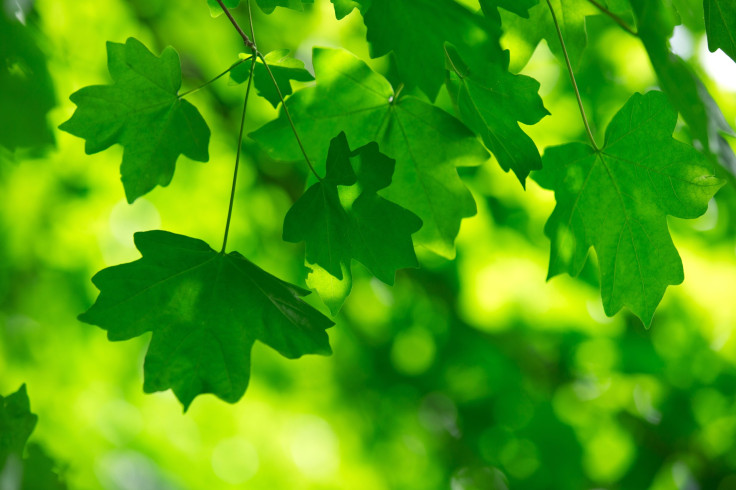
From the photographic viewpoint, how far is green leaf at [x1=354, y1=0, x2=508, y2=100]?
1.21 metres

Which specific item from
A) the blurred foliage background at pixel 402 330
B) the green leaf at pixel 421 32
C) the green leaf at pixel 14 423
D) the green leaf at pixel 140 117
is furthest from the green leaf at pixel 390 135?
the blurred foliage background at pixel 402 330

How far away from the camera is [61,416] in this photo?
553 centimetres

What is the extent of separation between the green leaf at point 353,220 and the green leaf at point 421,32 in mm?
192

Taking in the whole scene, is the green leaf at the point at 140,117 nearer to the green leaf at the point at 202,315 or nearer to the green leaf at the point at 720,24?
the green leaf at the point at 202,315

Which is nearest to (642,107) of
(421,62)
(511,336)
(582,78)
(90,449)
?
(421,62)

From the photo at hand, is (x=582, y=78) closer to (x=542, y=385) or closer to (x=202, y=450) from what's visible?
(x=542, y=385)

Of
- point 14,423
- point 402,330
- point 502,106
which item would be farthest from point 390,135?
point 402,330

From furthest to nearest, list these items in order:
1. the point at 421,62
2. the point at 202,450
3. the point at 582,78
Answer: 1. the point at 202,450
2. the point at 582,78
3. the point at 421,62

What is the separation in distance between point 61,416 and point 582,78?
5.35 m

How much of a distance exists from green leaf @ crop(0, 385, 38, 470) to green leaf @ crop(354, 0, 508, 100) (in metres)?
1.13

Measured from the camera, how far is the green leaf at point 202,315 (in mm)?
1389

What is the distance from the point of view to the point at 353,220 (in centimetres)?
136

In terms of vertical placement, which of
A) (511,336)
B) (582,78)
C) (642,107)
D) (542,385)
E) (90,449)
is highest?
(642,107)

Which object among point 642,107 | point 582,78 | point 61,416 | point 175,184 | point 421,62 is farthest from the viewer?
point 175,184
